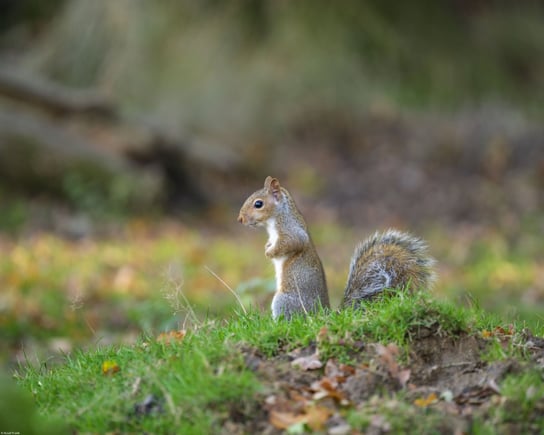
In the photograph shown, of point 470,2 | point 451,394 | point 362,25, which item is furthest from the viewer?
point 470,2

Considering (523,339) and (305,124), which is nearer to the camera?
(523,339)

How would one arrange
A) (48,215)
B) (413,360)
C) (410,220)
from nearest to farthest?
(413,360) → (48,215) → (410,220)

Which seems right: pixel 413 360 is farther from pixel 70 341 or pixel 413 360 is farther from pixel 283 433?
pixel 70 341

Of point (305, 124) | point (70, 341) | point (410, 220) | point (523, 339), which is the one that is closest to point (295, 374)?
point (523, 339)

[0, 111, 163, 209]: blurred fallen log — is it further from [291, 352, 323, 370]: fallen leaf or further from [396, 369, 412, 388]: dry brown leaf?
[396, 369, 412, 388]: dry brown leaf

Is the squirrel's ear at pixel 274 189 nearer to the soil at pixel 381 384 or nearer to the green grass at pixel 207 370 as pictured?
the green grass at pixel 207 370

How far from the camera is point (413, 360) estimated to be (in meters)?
3.77

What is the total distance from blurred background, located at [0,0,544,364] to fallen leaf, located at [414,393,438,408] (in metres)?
6.40

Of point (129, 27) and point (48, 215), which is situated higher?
point (129, 27)

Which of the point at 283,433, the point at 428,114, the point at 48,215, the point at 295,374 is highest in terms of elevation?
the point at 428,114

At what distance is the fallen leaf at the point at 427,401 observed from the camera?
11.1 feet

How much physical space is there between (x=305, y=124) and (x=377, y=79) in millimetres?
2029

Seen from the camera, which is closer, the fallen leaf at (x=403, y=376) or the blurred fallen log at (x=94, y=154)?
the fallen leaf at (x=403, y=376)

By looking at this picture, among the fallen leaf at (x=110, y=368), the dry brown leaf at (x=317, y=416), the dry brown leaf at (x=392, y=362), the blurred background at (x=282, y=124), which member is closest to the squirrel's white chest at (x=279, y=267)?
the dry brown leaf at (x=392, y=362)
